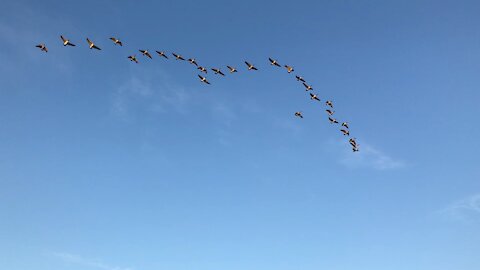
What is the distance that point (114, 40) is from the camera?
89.3 meters

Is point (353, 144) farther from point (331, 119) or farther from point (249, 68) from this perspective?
point (249, 68)

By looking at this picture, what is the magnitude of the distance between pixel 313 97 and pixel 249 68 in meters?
16.8

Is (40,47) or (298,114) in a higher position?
(298,114)

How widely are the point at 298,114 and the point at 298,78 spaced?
8945 mm

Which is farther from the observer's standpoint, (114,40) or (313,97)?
(313,97)

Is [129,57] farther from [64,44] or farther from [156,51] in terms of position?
[64,44]

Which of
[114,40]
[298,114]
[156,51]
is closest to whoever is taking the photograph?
[114,40]

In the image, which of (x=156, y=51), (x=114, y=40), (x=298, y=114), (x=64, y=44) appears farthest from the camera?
(x=298, y=114)

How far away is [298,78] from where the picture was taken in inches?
4186

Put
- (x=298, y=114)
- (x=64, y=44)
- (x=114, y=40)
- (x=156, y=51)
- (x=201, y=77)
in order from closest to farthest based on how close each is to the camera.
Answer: (x=64, y=44), (x=114, y=40), (x=156, y=51), (x=201, y=77), (x=298, y=114)

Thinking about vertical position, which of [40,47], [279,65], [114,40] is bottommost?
[40,47]

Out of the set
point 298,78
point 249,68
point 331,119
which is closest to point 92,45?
point 249,68

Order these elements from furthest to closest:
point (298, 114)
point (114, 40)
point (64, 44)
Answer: point (298, 114)
point (114, 40)
point (64, 44)

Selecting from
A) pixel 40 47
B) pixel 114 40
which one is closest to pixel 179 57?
pixel 114 40
